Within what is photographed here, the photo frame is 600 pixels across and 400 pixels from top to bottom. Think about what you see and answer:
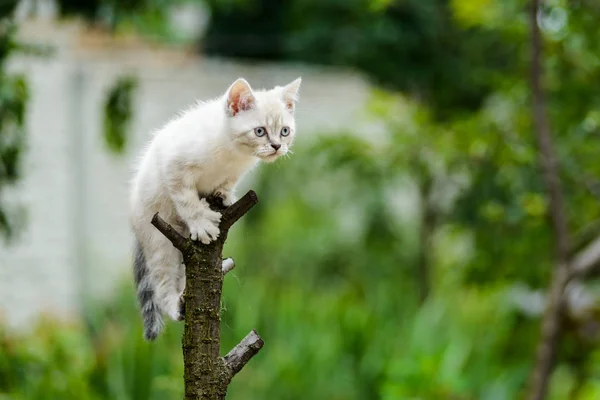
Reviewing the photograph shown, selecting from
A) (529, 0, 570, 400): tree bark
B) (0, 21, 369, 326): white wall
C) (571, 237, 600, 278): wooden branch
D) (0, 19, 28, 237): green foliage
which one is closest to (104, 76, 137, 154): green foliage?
(0, 19, 28, 237): green foliage

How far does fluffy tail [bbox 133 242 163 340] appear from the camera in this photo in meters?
1.34

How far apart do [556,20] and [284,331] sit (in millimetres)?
2965

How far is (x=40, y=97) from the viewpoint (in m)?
7.09

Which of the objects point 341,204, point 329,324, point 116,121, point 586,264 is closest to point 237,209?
point 116,121

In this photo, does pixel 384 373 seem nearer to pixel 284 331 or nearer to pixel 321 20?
pixel 284 331

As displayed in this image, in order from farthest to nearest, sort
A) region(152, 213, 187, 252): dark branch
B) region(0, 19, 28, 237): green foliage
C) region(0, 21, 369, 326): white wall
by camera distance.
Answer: region(0, 21, 369, 326): white wall, region(0, 19, 28, 237): green foliage, region(152, 213, 187, 252): dark branch

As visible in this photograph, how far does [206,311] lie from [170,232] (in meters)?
0.18

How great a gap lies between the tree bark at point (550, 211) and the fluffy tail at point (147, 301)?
2.79 meters

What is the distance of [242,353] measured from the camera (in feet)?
4.88

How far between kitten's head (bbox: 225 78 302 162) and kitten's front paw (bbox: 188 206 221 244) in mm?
125

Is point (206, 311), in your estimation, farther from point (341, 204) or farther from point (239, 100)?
point (341, 204)

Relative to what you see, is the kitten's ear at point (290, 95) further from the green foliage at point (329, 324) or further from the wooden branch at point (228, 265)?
the green foliage at point (329, 324)

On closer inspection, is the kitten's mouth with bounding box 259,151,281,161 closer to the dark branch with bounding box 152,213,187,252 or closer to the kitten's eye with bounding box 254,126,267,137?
the kitten's eye with bounding box 254,126,267,137

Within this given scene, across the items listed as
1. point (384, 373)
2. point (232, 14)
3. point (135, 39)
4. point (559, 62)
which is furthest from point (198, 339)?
Answer: point (232, 14)
